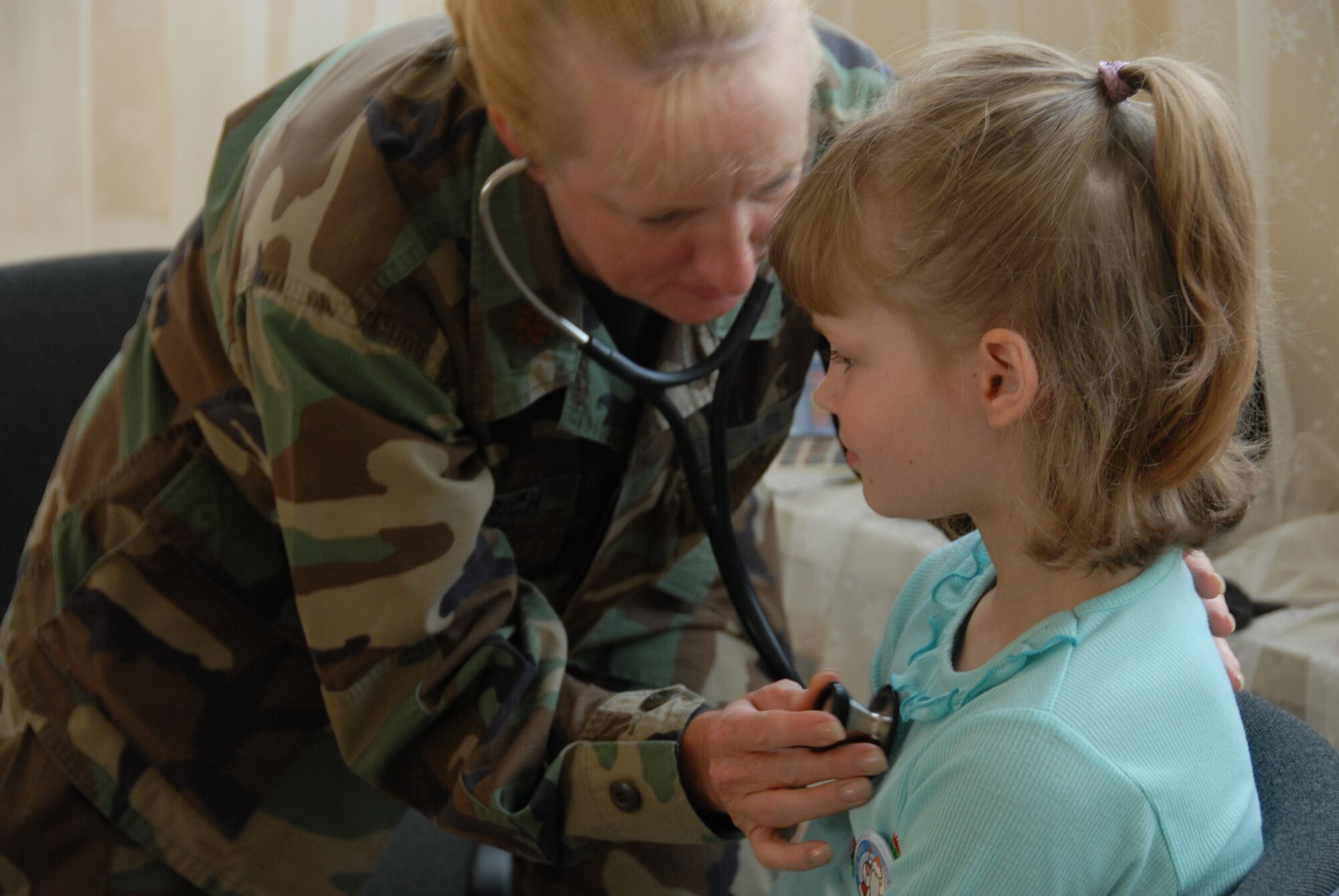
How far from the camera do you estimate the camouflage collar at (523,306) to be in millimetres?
1032

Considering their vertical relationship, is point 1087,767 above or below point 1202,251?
below

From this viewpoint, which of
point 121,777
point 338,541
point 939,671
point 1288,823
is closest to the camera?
point 1288,823

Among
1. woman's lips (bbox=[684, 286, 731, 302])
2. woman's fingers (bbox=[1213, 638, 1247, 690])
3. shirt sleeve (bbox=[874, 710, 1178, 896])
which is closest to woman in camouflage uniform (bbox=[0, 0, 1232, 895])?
woman's lips (bbox=[684, 286, 731, 302])

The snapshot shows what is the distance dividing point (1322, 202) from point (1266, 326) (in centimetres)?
44

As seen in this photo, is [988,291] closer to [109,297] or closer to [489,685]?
[489,685]

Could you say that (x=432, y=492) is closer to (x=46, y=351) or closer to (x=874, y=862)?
(x=874, y=862)

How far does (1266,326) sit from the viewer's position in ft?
2.61

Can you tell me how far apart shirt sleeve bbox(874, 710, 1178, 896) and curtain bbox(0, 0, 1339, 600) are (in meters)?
0.35

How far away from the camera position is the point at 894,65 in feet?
4.55

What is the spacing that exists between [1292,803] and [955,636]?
0.71 ft

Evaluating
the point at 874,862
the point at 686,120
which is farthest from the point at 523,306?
the point at 874,862

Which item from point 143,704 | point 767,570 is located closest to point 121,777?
point 143,704

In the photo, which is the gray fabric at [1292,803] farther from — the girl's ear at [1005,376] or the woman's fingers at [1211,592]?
the girl's ear at [1005,376]

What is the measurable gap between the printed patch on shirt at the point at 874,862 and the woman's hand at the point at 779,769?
1.1 inches
